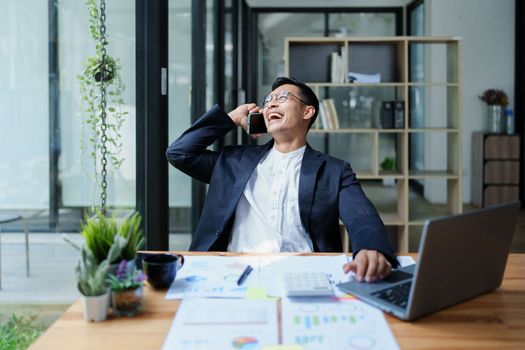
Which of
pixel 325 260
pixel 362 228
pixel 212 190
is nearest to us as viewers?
pixel 325 260

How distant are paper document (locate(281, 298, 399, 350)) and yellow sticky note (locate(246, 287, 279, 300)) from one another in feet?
0.15

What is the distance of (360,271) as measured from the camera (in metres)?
1.35

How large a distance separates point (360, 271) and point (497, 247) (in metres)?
0.30

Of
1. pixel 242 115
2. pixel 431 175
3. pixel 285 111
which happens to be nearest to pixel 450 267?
pixel 285 111

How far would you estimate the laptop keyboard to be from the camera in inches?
46.4

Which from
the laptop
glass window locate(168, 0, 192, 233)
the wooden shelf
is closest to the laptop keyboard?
the laptop

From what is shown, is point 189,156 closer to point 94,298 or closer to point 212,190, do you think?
A: point 212,190

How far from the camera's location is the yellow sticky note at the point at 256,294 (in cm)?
124

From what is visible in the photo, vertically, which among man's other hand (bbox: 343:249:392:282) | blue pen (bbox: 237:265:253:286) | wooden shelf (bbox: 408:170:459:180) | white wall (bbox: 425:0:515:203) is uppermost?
white wall (bbox: 425:0:515:203)

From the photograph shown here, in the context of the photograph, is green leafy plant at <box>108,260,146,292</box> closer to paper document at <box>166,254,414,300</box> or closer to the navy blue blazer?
paper document at <box>166,254,414,300</box>

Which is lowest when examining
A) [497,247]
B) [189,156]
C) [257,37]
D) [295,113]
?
[497,247]

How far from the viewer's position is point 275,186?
6.96 ft

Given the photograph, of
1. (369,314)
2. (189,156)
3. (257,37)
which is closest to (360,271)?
(369,314)

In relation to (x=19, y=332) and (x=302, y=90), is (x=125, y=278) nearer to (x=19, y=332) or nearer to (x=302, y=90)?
(x=19, y=332)
